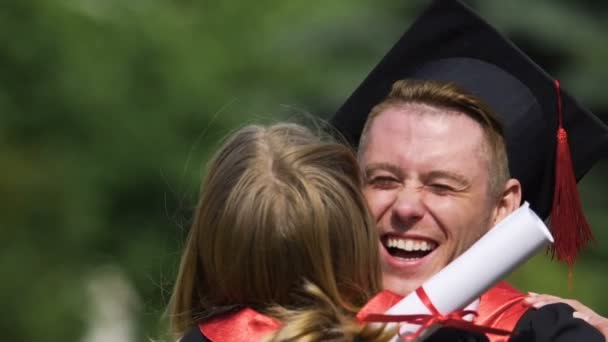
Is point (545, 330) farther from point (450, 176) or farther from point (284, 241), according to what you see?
point (284, 241)

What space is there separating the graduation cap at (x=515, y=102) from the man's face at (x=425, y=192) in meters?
0.20

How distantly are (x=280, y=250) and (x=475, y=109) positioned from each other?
3.48ft

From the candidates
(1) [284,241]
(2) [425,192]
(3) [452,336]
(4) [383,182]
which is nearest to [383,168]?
(4) [383,182]

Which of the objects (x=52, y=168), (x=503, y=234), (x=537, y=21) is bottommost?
(x=52, y=168)

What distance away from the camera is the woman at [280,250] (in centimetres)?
457

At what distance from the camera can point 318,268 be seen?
4582 mm

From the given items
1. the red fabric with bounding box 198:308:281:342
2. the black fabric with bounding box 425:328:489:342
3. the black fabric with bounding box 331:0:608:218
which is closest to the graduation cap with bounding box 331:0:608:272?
the black fabric with bounding box 331:0:608:218

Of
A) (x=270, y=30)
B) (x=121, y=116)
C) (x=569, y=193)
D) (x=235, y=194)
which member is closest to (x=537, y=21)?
(x=270, y=30)

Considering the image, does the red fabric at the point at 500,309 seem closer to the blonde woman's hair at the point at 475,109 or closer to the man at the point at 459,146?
the man at the point at 459,146

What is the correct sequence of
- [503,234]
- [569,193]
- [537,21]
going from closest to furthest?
[503,234], [569,193], [537,21]

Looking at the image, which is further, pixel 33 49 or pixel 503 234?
pixel 33 49

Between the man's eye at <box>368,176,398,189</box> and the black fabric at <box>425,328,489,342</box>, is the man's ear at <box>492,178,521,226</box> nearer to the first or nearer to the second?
the man's eye at <box>368,176,398,189</box>

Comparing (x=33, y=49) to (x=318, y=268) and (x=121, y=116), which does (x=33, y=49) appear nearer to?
(x=121, y=116)

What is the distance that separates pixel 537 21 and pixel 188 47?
Result: 312 cm
